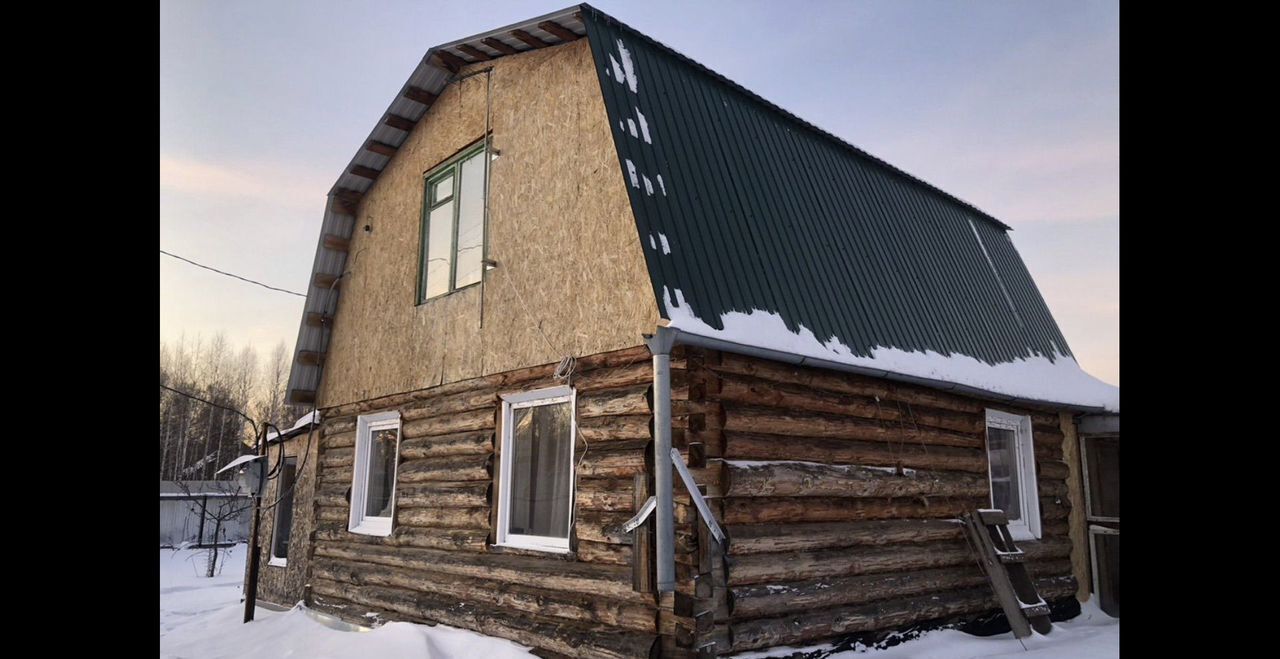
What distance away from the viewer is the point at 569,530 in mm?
7434

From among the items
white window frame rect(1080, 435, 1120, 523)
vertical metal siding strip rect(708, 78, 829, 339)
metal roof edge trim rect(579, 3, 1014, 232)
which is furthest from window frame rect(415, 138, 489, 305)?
white window frame rect(1080, 435, 1120, 523)

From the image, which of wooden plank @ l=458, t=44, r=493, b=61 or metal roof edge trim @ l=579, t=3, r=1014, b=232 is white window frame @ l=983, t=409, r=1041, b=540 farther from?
wooden plank @ l=458, t=44, r=493, b=61

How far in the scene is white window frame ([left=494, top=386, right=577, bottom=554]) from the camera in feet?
24.8

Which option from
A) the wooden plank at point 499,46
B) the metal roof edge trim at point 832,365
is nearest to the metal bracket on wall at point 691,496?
the metal roof edge trim at point 832,365

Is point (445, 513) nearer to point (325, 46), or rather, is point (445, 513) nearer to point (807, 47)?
point (325, 46)

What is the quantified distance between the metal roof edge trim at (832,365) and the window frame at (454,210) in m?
3.39

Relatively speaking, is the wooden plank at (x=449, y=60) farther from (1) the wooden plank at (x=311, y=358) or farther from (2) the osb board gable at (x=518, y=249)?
(1) the wooden plank at (x=311, y=358)

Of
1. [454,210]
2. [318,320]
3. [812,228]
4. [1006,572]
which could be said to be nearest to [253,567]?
[318,320]

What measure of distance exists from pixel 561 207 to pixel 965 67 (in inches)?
194

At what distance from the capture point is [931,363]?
30.6 feet

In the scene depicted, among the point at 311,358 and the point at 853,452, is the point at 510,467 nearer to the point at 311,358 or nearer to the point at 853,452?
the point at 853,452

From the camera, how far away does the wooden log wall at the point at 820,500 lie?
22.1 feet

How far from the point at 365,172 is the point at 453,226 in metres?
2.65
